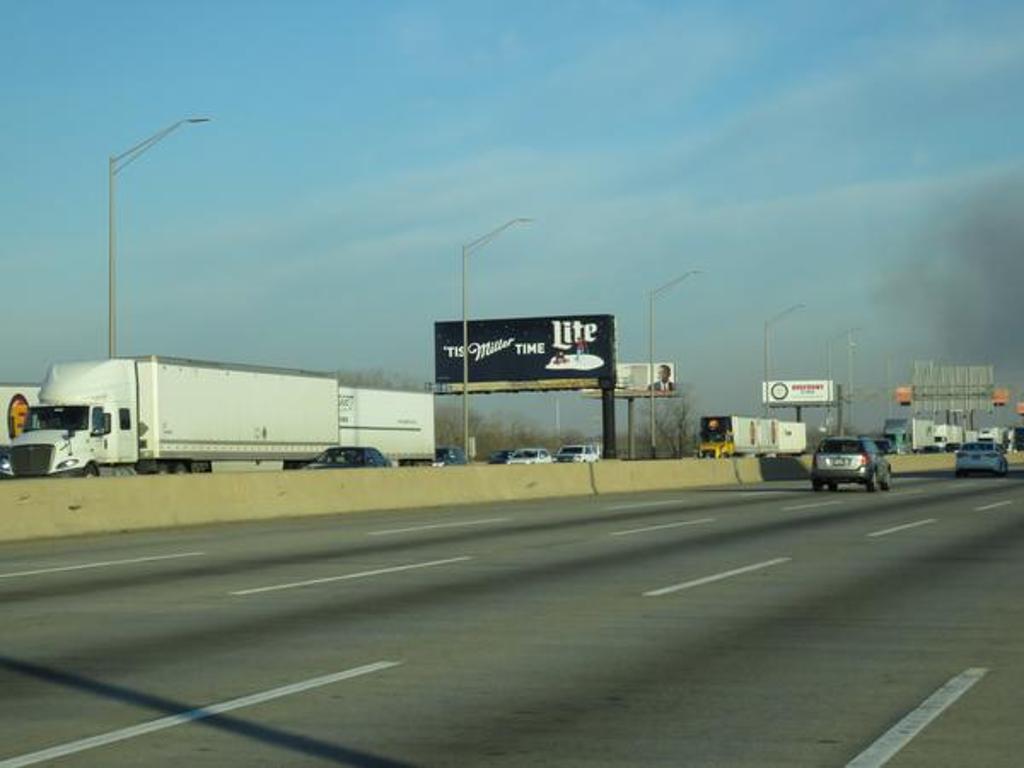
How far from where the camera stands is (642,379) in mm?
125312

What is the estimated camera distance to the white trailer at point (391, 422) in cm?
6288

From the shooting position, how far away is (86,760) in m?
7.79

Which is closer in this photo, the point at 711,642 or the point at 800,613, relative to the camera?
the point at 711,642

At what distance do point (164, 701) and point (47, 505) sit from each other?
1818 centimetres

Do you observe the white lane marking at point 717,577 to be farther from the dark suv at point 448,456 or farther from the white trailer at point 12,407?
the dark suv at point 448,456

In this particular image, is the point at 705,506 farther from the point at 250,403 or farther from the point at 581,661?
the point at 581,661

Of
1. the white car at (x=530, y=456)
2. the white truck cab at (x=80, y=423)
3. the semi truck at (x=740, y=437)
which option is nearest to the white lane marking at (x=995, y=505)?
the white truck cab at (x=80, y=423)

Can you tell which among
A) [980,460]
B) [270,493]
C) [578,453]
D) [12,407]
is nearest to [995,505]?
[270,493]

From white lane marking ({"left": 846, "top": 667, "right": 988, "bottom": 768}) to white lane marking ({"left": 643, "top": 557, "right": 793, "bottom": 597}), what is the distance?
548 cm

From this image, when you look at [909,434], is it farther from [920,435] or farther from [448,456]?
[448,456]

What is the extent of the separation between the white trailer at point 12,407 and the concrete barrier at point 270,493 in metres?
23.9

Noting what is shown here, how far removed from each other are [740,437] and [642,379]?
24622 millimetres

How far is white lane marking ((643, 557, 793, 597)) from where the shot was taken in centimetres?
1598

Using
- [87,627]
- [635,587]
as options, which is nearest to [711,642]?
[635,587]
